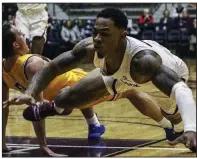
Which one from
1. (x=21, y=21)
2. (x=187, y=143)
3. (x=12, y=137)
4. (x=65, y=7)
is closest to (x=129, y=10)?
(x=65, y=7)

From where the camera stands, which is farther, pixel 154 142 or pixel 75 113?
pixel 75 113

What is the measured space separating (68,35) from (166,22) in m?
2.77

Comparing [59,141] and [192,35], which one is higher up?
[59,141]

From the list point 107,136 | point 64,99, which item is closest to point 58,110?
point 64,99

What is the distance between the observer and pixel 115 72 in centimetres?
393

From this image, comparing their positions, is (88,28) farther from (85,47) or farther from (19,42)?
(85,47)

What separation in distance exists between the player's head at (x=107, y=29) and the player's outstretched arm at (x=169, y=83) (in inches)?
7.2

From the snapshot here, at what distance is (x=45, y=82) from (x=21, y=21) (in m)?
3.67

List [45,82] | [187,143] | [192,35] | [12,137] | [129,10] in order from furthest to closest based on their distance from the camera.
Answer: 1. [129,10]
2. [192,35]
3. [12,137]
4. [45,82]
5. [187,143]

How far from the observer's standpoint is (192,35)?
50.2ft

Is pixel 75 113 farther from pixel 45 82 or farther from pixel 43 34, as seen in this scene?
pixel 45 82

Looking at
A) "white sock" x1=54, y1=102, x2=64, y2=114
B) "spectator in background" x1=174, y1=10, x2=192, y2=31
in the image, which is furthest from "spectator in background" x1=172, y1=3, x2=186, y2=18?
"white sock" x1=54, y1=102, x2=64, y2=114

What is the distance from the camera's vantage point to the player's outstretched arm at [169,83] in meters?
2.93

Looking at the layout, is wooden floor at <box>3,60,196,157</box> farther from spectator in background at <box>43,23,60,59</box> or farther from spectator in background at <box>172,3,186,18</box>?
spectator in background at <box>172,3,186,18</box>
